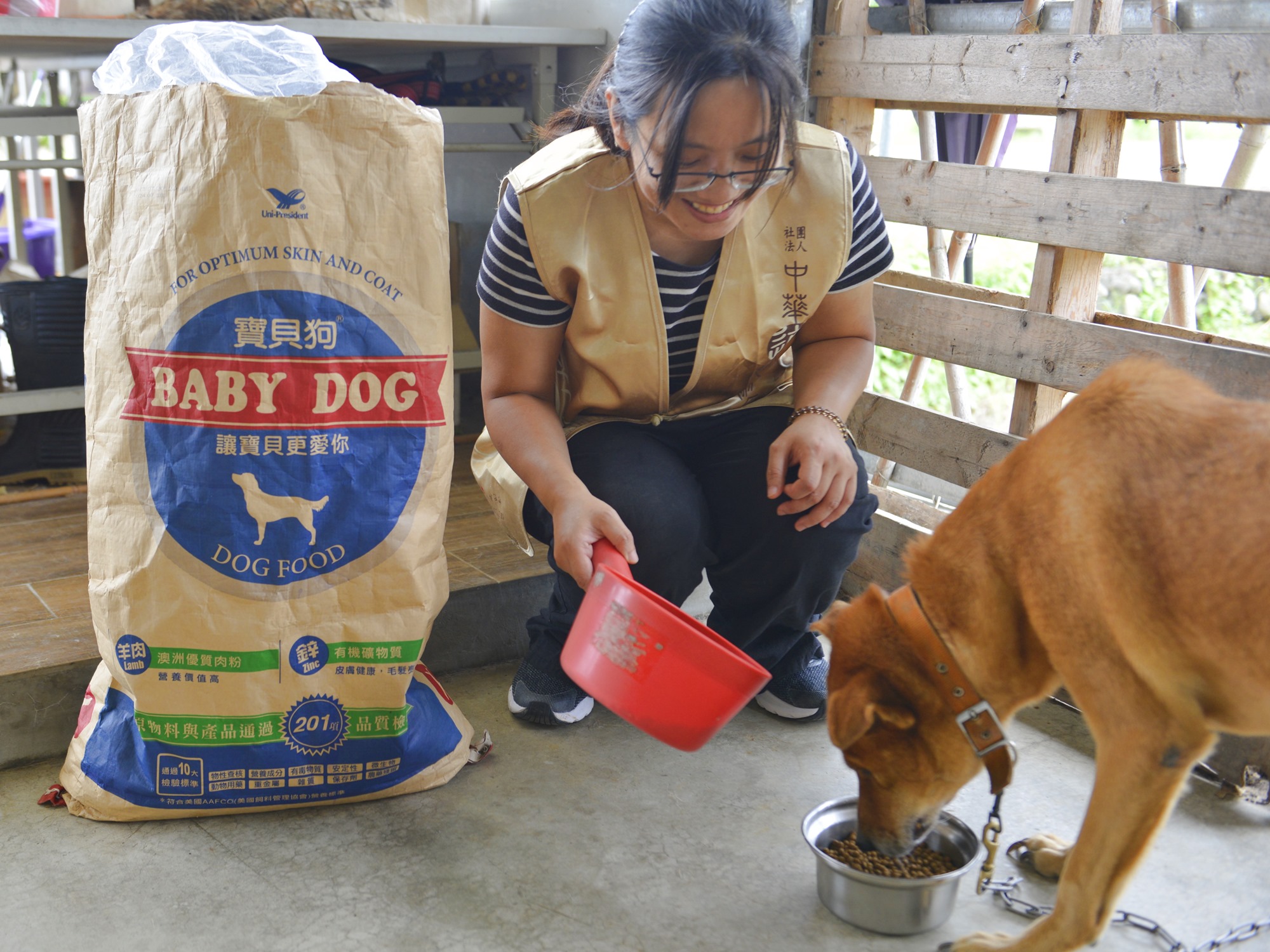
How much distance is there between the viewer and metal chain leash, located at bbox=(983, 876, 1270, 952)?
4.89 ft

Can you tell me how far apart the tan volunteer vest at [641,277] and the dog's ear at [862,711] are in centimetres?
72

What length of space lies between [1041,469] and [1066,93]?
1.06 meters

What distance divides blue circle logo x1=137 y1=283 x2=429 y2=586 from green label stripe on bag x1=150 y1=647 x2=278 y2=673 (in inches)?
4.6

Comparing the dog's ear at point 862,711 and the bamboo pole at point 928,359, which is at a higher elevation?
the bamboo pole at point 928,359

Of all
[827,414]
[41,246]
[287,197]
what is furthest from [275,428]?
[41,246]

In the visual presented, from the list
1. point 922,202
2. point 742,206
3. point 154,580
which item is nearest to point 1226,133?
point 922,202

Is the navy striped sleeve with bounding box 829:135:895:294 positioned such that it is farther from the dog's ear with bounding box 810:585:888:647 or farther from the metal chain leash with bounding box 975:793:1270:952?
the metal chain leash with bounding box 975:793:1270:952

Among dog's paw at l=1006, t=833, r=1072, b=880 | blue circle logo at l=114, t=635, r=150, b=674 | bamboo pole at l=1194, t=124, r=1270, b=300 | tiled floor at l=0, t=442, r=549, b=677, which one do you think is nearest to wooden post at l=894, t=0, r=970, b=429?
bamboo pole at l=1194, t=124, r=1270, b=300

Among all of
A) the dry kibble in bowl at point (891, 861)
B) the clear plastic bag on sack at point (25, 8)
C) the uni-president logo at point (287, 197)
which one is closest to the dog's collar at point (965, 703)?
the dry kibble in bowl at point (891, 861)

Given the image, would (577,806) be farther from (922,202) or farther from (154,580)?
(922,202)

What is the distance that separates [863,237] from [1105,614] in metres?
0.91

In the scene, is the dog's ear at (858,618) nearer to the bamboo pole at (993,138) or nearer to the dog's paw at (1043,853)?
the dog's paw at (1043,853)

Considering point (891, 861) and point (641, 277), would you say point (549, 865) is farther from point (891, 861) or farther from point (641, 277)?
point (641, 277)

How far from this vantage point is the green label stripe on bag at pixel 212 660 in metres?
1.65
